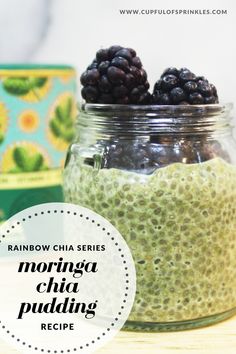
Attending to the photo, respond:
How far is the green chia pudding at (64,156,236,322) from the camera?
19.3 inches

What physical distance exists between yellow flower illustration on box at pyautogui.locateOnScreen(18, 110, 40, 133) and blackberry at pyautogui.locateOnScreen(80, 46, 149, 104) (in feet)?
0.44

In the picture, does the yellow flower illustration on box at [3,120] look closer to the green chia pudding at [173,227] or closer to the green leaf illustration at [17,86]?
the green leaf illustration at [17,86]

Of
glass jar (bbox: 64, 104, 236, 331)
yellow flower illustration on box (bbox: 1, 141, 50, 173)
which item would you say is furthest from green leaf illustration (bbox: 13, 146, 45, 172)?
glass jar (bbox: 64, 104, 236, 331)

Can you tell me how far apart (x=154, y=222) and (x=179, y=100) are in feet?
0.33

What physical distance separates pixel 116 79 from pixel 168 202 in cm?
11

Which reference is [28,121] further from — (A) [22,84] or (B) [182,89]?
(B) [182,89]

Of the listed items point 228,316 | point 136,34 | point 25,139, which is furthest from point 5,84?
point 228,316

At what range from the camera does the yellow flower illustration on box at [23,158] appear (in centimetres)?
64

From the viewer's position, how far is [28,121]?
0.64 m

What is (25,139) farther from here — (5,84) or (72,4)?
(72,4)

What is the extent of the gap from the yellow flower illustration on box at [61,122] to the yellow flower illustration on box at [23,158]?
0.02 m

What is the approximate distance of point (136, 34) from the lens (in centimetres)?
71

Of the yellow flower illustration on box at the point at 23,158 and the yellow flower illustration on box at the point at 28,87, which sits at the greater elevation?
the yellow flower illustration on box at the point at 28,87

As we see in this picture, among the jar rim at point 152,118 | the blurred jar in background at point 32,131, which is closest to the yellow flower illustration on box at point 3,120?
the blurred jar in background at point 32,131
